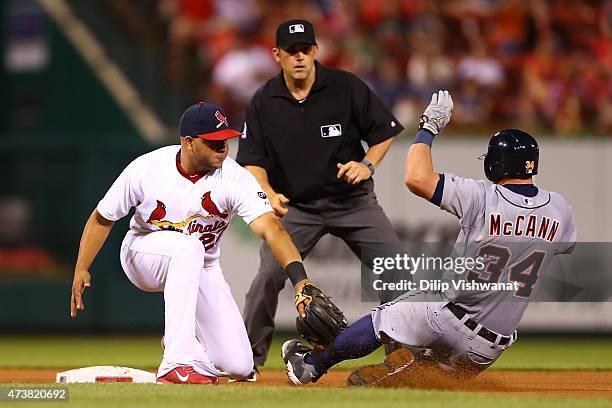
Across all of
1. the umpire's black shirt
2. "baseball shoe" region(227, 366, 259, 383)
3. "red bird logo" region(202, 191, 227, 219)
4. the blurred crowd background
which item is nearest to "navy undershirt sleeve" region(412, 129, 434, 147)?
"red bird logo" region(202, 191, 227, 219)

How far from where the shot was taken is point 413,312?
5.77 meters

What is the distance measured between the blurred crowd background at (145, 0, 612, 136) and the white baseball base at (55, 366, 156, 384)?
6098mm

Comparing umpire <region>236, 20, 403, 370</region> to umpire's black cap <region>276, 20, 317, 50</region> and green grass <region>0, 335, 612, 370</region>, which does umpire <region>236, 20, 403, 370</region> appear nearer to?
umpire's black cap <region>276, 20, 317, 50</region>

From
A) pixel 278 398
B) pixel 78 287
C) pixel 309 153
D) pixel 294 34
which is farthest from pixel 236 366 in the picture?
pixel 294 34

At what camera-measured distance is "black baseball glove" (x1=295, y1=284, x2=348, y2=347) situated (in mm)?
5844

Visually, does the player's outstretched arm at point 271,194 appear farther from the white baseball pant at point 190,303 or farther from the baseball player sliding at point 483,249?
the baseball player sliding at point 483,249

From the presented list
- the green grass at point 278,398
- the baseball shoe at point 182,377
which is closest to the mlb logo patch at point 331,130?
the baseball shoe at point 182,377

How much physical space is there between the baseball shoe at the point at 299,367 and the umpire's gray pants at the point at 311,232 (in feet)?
2.99

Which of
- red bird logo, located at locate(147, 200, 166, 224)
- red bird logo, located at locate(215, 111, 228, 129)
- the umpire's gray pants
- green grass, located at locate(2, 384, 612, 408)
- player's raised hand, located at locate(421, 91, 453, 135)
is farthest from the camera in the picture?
the umpire's gray pants

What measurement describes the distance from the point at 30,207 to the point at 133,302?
5.11 ft

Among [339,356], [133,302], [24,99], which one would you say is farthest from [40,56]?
[339,356]

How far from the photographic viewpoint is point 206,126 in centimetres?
613

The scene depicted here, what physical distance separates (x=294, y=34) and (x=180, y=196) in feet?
5.09

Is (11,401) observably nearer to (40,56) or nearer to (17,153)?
(17,153)
